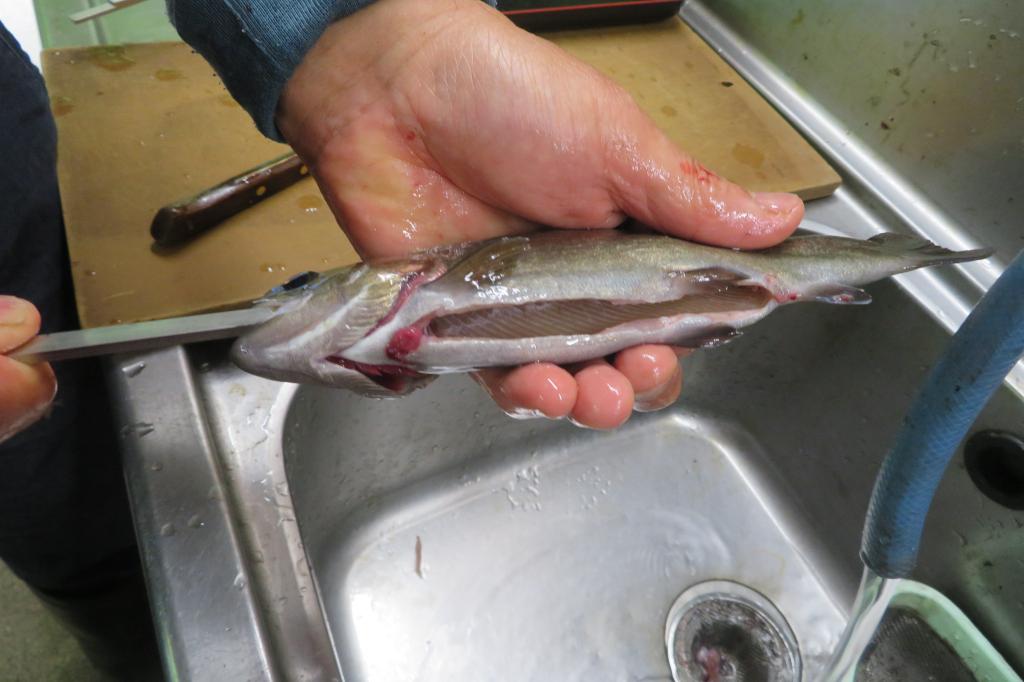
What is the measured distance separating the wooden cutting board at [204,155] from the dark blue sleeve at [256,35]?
26 cm

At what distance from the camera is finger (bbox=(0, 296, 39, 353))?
771mm

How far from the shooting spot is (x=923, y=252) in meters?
1.16

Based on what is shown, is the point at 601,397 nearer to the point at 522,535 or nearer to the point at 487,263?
the point at 487,263

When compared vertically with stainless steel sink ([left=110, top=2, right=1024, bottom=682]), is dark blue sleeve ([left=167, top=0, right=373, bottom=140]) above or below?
above

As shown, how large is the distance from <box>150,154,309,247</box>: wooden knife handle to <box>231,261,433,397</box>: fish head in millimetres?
411

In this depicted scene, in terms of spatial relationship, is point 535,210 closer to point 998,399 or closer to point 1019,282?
point 1019,282

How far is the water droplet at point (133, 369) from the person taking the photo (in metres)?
1.03

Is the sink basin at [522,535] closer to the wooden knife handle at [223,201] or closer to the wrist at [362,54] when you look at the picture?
the wooden knife handle at [223,201]

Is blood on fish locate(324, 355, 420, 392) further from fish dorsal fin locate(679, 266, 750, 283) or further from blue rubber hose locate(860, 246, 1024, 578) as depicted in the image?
blue rubber hose locate(860, 246, 1024, 578)

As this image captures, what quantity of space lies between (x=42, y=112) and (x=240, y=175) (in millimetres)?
340

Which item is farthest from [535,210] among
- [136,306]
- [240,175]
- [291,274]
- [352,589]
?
[352,589]

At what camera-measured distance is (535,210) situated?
1218 millimetres

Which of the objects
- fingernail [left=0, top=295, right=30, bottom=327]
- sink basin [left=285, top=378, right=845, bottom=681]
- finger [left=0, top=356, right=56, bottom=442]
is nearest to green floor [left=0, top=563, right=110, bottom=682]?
sink basin [left=285, top=378, right=845, bottom=681]

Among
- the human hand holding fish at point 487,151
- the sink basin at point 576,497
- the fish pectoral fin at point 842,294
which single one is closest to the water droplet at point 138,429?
the sink basin at point 576,497
